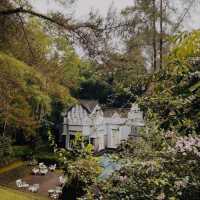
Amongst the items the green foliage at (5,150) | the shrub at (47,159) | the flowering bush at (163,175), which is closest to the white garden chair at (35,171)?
the green foliage at (5,150)

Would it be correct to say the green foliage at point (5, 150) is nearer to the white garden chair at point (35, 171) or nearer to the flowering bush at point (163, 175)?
the white garden chair at point (35, 171)

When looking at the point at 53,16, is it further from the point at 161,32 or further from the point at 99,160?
the point at 161,32

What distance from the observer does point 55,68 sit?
30.3 ft

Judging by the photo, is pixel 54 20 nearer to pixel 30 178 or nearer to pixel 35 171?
pixel 30 178

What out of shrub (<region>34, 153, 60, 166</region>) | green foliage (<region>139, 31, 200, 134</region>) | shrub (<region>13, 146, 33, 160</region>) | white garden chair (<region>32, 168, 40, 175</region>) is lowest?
white garden chair (<region>32, 168, 40, 175</region>)

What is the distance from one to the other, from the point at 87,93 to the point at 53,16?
20.0 meters

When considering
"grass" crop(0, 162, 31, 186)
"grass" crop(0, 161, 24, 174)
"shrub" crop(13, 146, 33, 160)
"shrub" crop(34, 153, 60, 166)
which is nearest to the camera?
"grass" crop(0, 162, 31, 186)

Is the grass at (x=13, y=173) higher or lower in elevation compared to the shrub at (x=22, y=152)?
lower

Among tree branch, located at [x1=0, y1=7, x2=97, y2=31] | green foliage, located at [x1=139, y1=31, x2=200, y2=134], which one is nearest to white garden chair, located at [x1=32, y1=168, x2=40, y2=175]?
tree branch, located at [x1=0, y1=7, x2=97, y2=31]

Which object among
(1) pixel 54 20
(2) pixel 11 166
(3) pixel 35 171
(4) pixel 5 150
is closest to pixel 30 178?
(3) pixel 35 171

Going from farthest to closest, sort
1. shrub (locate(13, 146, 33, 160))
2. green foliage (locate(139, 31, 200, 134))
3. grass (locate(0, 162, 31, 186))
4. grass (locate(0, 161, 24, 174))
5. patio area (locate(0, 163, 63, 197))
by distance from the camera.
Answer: shrub (locate(13, 146, 33, 160))
grass (locate(0, 161, 24, 174))
grass (locate(0, 162, 31, 186))
patio area (locate(0, 163, 63, 197))
green foliage (locate(139, 31, 200, 134))

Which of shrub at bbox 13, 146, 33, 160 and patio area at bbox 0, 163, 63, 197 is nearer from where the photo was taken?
patio area at bbox 0, 163, 63, 197

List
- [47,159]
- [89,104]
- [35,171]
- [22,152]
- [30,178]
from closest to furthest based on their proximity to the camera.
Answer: [30,178] → [35,171] → [47,159] → [22,152] → [89,104]

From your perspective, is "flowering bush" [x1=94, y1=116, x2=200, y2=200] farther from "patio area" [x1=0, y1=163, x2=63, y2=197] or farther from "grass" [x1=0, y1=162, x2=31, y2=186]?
"grass" [x1=0, y1=162, x2=31, y2=186]
